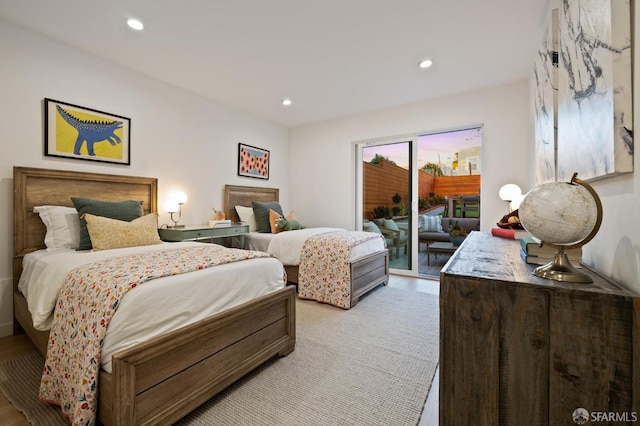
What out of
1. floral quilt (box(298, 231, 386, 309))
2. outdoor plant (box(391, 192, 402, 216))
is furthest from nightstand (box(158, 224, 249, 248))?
outdoor plant (box(391, 192, 402, 216))

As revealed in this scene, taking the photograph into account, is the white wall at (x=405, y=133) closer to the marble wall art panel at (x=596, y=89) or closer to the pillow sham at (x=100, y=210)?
the marble wall art panel at (x=596, y=89)

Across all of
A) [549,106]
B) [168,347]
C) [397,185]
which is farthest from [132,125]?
[549,106]

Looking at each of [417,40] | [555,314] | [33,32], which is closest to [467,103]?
[417,40]

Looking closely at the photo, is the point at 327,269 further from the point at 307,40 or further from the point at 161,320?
the point at 307,40

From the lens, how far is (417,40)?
101 inches

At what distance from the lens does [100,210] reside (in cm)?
248

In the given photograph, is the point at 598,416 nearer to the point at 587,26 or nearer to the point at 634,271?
the point at 634,271

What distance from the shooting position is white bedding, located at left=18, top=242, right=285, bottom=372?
1.23 m

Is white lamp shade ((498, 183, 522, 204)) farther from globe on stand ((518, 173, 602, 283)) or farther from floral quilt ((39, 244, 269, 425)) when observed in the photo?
floral quilt ((39, 244, 269, 425))

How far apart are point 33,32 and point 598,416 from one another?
14.1ft

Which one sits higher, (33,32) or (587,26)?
(33,32)

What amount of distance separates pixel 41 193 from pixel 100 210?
1.81 feet

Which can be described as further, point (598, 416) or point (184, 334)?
point (184, 334)

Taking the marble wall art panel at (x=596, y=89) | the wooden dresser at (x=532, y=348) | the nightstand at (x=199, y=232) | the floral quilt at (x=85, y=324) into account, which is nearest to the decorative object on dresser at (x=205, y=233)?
the nightstand at (x=199, y=232)
